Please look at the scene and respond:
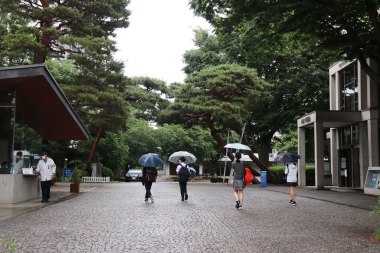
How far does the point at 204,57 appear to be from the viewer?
45.8m

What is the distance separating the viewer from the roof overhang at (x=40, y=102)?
50.1 ft

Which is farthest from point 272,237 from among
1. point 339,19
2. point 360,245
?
point 339,19

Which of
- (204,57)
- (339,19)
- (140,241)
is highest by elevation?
(204,57)

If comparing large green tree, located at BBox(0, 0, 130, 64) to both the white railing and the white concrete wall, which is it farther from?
the white railing

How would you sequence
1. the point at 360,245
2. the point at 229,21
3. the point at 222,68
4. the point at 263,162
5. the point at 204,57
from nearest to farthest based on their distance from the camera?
the point at 360,245, the point at 229,21, the point at 222,68, the point at 263,162, the point at 204,57

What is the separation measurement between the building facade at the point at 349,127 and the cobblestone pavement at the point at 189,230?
13766 mm

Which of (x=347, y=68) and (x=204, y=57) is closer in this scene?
(x=347, y=68)

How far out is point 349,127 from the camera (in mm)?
30703

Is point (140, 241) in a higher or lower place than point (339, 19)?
lower

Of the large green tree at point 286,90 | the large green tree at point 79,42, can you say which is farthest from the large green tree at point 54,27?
the large green tree at point 286,90

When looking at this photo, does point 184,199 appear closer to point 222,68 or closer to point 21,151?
point 21,151

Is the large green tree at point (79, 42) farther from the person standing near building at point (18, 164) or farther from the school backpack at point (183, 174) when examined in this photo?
the school backpack at point (183, 174)

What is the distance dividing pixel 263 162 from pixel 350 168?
12373mm

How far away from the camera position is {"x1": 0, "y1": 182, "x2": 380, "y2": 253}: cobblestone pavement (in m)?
7.98
